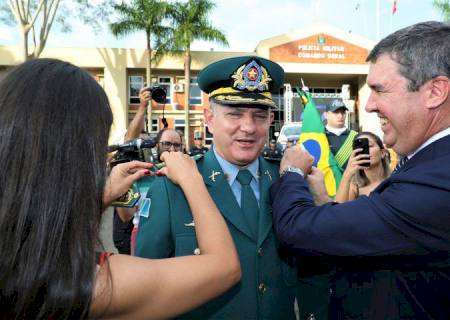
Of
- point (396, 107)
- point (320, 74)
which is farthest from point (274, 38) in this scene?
point (396, 107)

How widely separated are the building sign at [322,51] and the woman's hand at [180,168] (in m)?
29.7

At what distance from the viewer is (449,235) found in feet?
5.13

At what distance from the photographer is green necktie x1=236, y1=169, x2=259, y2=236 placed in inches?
81.7

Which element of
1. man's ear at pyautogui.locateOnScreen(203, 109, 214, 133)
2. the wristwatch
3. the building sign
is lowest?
the wristwatch

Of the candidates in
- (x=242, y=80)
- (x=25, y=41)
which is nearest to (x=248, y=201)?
(x=242, y=80)

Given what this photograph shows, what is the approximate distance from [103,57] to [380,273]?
1131 inches

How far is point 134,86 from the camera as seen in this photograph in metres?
29.9

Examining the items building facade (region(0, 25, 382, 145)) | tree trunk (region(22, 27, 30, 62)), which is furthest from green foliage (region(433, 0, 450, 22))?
tree trunk (region(22, 27, 30, 62))

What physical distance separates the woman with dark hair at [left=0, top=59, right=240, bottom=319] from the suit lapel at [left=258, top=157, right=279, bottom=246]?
687 mm

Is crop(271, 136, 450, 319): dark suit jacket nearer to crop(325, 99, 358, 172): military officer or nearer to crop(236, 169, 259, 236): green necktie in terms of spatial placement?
crop(236, 169, 259, 236): green necktie

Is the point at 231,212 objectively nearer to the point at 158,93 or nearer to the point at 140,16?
the point at 158,93

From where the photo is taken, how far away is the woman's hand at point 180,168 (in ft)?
5.73

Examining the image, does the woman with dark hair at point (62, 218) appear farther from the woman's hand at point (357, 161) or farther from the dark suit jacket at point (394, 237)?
the woman's hand at point (357, 161)

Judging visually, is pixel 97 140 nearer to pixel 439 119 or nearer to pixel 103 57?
pixel 439 119
